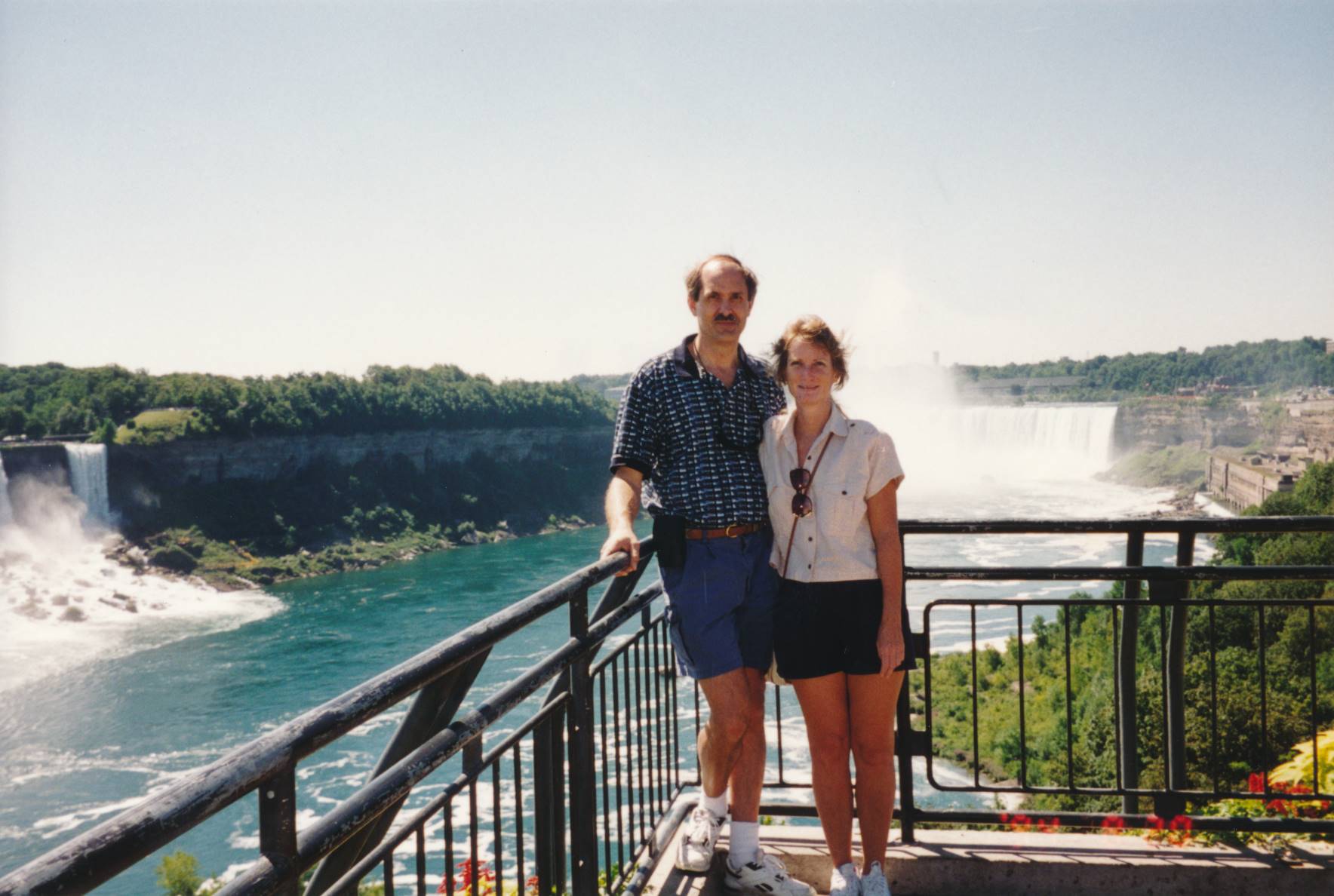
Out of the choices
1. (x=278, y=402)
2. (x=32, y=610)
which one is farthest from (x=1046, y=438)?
(x=32, y=610)

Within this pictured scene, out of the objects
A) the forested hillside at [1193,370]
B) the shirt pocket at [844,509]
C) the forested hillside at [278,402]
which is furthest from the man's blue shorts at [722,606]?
the forested hillside at [1193,370]

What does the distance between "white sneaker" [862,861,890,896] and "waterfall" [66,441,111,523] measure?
70.2 meters

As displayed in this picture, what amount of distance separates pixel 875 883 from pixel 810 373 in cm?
140

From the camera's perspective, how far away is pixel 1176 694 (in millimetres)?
2998

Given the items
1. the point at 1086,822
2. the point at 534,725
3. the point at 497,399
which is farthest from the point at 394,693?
the point at 497,399

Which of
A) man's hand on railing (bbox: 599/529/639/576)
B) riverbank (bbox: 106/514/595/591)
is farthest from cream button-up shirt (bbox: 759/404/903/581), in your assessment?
riverbank (bbox: 106/514/595/591)

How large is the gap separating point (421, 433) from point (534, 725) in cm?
8787

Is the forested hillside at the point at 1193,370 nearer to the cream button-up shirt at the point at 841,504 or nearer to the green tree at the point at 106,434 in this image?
the green tree at the point at 106,434

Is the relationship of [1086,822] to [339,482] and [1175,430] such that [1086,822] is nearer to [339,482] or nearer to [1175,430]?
[339,482]

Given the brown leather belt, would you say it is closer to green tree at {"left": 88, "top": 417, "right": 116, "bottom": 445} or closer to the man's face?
the man's face

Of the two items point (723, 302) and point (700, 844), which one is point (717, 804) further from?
point (723, 302)

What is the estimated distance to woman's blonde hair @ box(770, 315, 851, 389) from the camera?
2.49 meters

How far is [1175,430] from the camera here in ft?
290

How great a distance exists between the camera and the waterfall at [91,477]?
200 ft
